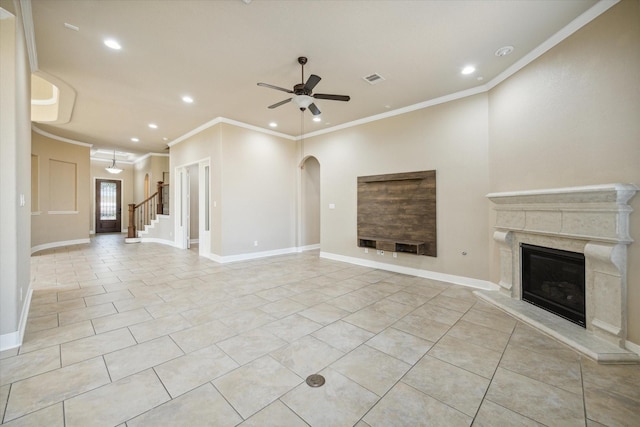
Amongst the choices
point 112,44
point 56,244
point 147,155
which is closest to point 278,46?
point 112,44

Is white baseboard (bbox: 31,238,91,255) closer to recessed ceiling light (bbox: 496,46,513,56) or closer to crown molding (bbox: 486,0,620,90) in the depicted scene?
recessed ceiling light (bbox: 496,46,513,56)

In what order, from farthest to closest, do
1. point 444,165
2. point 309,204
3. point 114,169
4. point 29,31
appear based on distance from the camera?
point 114,169 → point 309,204 → point 444,165 → point 29,31

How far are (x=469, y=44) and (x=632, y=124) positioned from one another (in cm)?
177

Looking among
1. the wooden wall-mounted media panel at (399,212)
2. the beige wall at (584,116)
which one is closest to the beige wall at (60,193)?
the wooden wall-mounted media panel at (399,212)

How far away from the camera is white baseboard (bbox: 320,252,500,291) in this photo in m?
4.14

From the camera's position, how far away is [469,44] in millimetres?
3137

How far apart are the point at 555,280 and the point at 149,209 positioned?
36.5 feet

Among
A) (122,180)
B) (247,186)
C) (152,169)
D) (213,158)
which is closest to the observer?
(213,158)

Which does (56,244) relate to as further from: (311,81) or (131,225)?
(311,81)

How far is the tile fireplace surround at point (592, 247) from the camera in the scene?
2340 millimetres

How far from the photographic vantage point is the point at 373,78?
394cm

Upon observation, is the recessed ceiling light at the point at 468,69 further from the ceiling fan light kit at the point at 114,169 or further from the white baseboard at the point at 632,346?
the ceiling fan light kit at the point at 114,169

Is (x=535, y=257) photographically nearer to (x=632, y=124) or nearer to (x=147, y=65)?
(x=632, y=124)

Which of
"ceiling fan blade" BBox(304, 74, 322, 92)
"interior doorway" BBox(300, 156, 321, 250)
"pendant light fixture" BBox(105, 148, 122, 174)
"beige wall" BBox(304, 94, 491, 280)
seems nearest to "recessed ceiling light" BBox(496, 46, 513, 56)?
"beige wall" BBox(304, 94, 491, 280)
